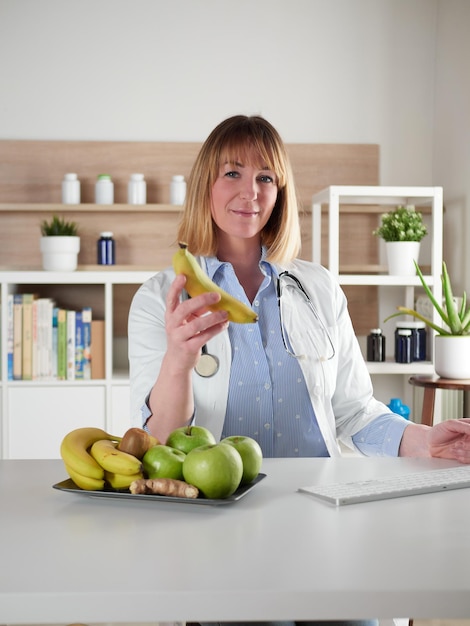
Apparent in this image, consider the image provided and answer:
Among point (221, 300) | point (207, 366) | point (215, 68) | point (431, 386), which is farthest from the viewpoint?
point (215, 68)

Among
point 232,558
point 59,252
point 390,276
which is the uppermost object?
point 59,252

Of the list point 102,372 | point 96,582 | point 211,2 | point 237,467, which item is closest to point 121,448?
point 237,467

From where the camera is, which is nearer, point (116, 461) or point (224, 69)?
point (116, 461)

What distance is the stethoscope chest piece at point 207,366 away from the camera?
1.81m

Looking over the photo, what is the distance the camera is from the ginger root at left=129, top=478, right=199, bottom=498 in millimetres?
1208

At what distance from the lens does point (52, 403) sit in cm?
356

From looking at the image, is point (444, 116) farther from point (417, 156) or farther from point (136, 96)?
point (136, 96)

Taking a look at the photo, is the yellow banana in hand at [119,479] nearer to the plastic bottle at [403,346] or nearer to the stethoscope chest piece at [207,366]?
the stethoscope chest piece at [207,366]

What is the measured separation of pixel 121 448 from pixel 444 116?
2.89m

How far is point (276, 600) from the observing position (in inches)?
35.2

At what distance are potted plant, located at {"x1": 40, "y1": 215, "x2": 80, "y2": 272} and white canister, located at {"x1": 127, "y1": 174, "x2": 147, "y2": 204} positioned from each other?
11.6 inches

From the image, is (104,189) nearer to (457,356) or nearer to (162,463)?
(457,356)

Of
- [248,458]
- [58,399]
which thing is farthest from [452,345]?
[248,458]

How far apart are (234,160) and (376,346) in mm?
1712
